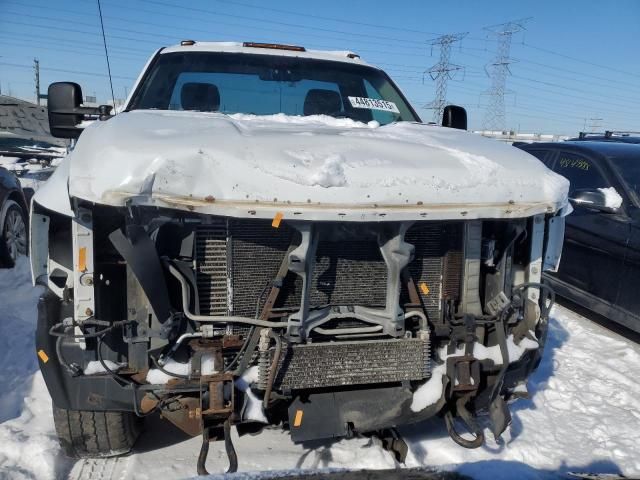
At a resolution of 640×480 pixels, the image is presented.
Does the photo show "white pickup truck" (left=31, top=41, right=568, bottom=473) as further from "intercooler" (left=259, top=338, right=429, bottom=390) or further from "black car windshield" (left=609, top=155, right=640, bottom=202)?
"black car windshield" (left=609, top=155, right=640, bottom=202)

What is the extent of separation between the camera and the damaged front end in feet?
7.54

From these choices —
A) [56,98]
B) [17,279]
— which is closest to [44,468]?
[56,98]

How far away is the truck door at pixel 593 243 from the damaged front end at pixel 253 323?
97.1 inches

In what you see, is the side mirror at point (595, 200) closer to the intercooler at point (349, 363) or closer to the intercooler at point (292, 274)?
the intercooler at point (292, 274)

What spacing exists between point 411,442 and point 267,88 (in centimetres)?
260

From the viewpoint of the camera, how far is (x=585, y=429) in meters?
3.32

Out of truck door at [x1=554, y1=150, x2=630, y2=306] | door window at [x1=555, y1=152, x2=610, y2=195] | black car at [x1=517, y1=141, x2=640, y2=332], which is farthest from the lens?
door window at [x1=555, y1=152, x2=610, y2=195]

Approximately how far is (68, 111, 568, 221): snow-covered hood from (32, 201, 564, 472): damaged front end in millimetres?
139

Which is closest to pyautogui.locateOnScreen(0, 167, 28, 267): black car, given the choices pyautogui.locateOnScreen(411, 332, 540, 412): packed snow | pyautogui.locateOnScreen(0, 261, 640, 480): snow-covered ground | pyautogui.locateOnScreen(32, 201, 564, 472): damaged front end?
pyautogui.locateOnScreen(0, 261, 640, 480): snow-covered ground

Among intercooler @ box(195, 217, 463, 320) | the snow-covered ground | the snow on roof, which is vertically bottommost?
the snow-covered ground

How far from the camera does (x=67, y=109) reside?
3480 millimetres

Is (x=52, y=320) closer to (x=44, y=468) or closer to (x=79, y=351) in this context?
(x=79, y=351)

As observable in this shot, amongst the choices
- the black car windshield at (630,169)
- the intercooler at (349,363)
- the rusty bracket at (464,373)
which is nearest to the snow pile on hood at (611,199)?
the black car windshield at (630,169)

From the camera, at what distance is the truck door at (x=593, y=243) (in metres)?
4.64
